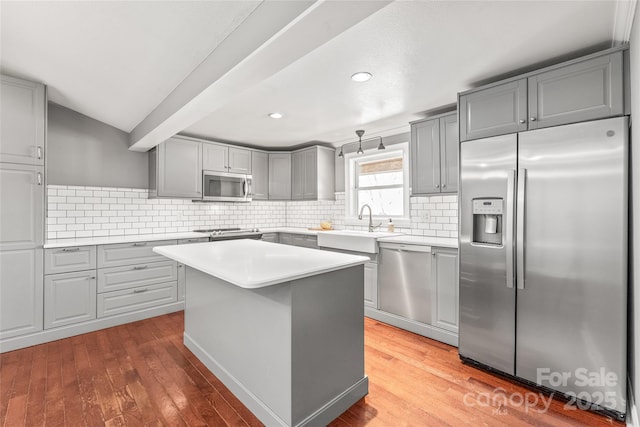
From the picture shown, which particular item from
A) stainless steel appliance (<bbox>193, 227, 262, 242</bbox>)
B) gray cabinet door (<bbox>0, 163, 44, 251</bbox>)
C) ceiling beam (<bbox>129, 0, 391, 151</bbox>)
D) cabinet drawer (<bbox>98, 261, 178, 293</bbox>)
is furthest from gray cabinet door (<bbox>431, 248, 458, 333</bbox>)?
gray cabinet door (<bbox>0, 163, 44, 251</bbox>)

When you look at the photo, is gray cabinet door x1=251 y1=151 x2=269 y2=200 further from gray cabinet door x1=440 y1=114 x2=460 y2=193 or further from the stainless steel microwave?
gray cabinet door x1=440 y1=114 x2=460 y2=193

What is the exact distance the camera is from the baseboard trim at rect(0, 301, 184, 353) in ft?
9.08

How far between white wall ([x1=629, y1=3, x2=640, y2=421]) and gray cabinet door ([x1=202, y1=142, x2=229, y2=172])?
438 centimetres

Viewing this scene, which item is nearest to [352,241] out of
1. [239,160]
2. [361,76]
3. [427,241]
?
[427,241]

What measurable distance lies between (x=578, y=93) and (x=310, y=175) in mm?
3430

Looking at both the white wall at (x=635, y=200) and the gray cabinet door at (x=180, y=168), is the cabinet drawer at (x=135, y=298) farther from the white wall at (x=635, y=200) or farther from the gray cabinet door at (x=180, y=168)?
the white wall at (x=635, y=200)

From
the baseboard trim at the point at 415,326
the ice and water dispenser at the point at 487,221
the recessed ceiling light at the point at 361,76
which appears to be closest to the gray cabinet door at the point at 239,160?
the recessed ceiling light at the point at 361,76

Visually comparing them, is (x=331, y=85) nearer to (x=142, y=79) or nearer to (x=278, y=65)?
(x=278, y=65)

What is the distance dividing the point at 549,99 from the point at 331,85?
5.38 feet

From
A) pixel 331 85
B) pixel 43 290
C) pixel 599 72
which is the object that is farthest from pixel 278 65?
pixel 43 290

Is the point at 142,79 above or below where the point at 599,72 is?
above

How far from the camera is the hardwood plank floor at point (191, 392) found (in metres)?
1.85

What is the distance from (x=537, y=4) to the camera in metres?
1.55

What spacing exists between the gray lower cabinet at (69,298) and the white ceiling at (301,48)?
1.79 m
